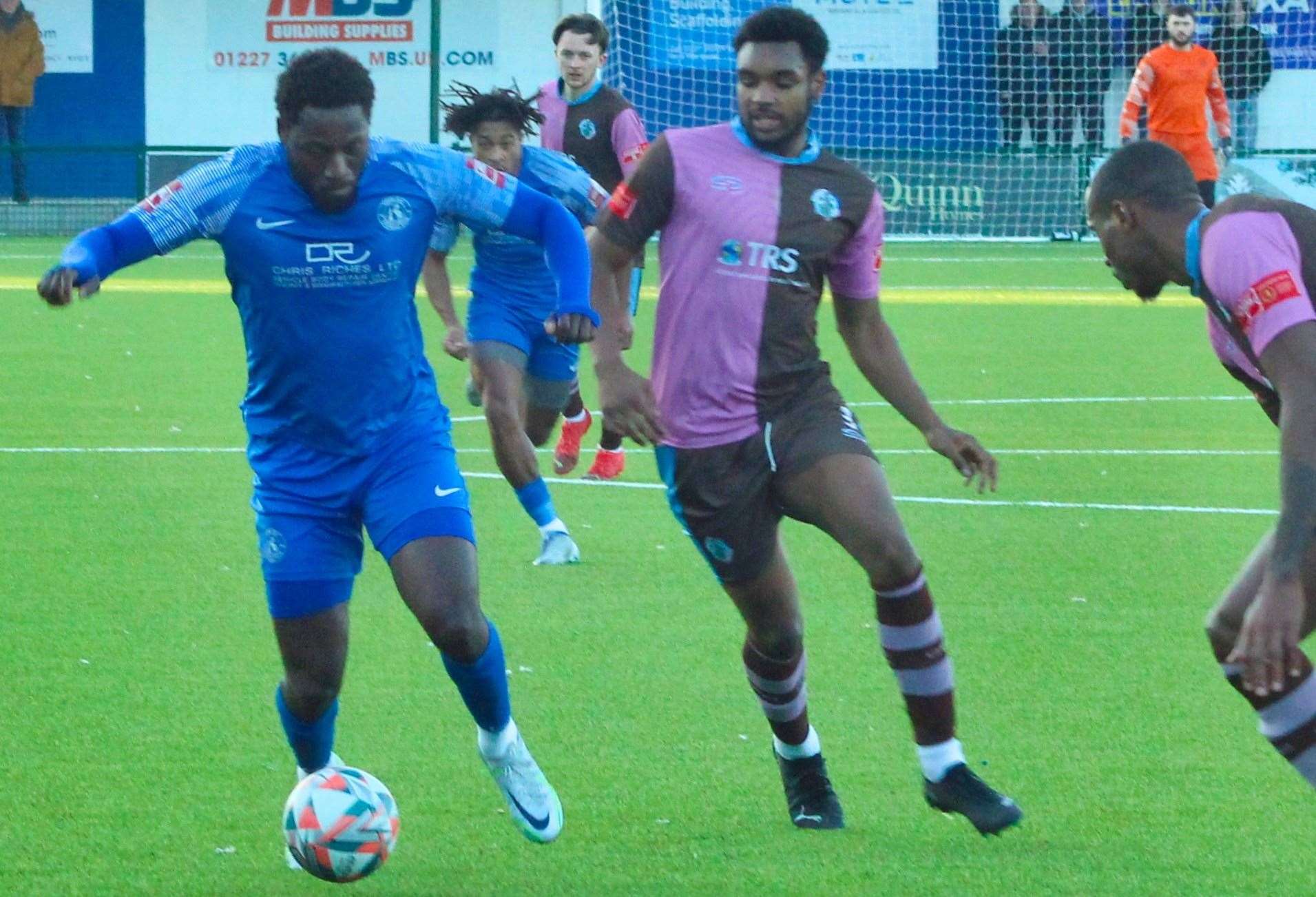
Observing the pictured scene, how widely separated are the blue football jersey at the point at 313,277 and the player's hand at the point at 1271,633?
213cm

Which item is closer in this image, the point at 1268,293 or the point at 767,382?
the point at 1268,293

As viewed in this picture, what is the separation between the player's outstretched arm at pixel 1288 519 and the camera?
3939 millimetres

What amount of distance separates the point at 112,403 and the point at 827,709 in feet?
26.4

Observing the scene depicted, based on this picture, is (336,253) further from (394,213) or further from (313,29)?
(313,29)

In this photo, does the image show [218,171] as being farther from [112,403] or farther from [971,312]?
[971,312]

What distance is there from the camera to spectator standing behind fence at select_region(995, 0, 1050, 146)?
26.1m

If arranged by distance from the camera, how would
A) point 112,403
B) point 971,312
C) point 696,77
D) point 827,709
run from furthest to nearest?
1. point 696,77
2. point 971,312
3. point 112,403
4. point 827,709

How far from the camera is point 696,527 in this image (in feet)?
17.6

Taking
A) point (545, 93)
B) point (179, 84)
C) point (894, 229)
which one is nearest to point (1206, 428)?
point (545, 93)

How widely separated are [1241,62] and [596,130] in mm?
18046

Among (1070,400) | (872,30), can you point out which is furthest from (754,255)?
(872,30)

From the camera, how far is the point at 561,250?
539cm

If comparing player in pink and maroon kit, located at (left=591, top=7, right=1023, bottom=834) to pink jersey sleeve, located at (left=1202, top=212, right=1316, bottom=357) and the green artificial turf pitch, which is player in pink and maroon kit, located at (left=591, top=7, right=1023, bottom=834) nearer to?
the green artificial turf pitch

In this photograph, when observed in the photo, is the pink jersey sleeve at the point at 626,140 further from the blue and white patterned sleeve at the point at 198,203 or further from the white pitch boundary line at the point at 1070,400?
the blue and white patterned sleeve at the point at 198,203
